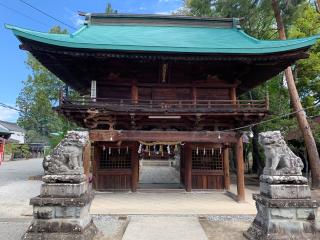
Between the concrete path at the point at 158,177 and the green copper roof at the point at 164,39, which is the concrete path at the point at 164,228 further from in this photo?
the concrete path at the point at 158,177

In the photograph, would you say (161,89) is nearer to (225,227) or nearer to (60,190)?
(225,227)

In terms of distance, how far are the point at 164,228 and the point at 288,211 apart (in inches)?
132

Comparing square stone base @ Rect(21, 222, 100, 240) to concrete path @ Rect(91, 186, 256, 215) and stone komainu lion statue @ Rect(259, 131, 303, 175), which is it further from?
stone komainu lion statue @ Rect(259, 131, 303, 175)

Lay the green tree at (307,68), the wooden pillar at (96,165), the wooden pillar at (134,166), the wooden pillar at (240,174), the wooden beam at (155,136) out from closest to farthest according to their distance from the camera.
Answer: the wooden beam at (155,136), the wooden pillar at (240,174), the wooden pillar at (96,165), the wooden pillar at (134,166), the green tree at (307,68)

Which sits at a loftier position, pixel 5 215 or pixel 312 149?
pixel 312 149

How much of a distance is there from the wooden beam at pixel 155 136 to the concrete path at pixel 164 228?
3.81 meters

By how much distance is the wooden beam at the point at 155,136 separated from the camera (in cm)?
1280

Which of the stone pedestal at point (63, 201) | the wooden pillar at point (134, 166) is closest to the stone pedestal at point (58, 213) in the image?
the stone pedestal at point (63, 201)

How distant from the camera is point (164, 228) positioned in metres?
8.46

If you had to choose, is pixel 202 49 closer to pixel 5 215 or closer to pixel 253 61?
pixel 253 61

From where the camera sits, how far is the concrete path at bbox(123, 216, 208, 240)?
7604 millimetres

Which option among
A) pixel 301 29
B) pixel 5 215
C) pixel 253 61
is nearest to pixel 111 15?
pixel 253 61

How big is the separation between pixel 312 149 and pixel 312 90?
8521 millimetres

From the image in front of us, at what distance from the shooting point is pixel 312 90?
76.6 ft
